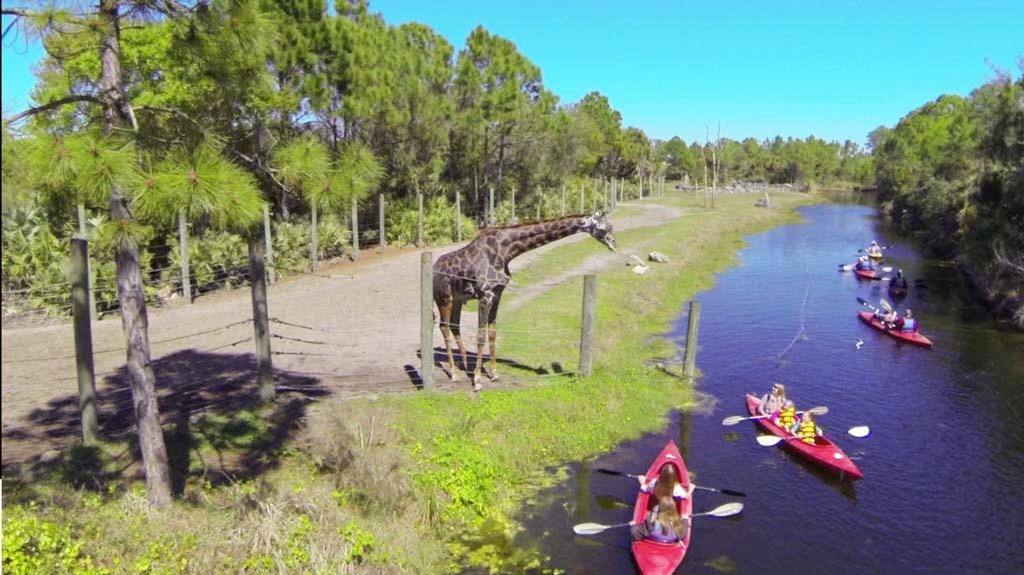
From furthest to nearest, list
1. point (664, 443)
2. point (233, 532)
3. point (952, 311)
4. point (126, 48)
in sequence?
point (952, 311) < point (126, 48) < point (664, 443) < point (233, 532)

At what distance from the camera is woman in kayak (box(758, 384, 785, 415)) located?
48.8 feet

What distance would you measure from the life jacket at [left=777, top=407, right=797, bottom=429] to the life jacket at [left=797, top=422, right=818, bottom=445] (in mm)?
386

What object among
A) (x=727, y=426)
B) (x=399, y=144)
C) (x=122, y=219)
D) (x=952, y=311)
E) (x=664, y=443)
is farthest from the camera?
(x=399, y=144)

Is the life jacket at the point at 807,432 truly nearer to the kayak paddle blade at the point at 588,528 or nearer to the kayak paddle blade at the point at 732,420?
the kayak paddle blade at the point at 732,420

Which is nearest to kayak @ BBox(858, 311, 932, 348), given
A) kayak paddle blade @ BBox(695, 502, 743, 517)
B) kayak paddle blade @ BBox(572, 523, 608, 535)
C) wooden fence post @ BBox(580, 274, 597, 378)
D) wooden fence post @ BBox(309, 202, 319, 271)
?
wooden fence post @ BBox(580, 274, 597, 378)

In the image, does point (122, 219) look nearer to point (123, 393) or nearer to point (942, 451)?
point (123, 393)

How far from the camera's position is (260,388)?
480 inches

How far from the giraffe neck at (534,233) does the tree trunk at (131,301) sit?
7.61 metres

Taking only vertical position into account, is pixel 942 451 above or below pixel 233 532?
below

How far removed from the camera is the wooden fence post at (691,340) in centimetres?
1658

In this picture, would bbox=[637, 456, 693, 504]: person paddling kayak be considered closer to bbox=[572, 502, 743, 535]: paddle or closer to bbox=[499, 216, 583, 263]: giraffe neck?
bbox=[572, 502, 743, 535]: paddle

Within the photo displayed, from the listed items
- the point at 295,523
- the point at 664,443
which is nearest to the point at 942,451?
the point at 664,443

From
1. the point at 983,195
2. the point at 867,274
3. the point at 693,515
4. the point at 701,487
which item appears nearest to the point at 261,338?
the point at 693,515

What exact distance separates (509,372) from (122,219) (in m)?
9.96
